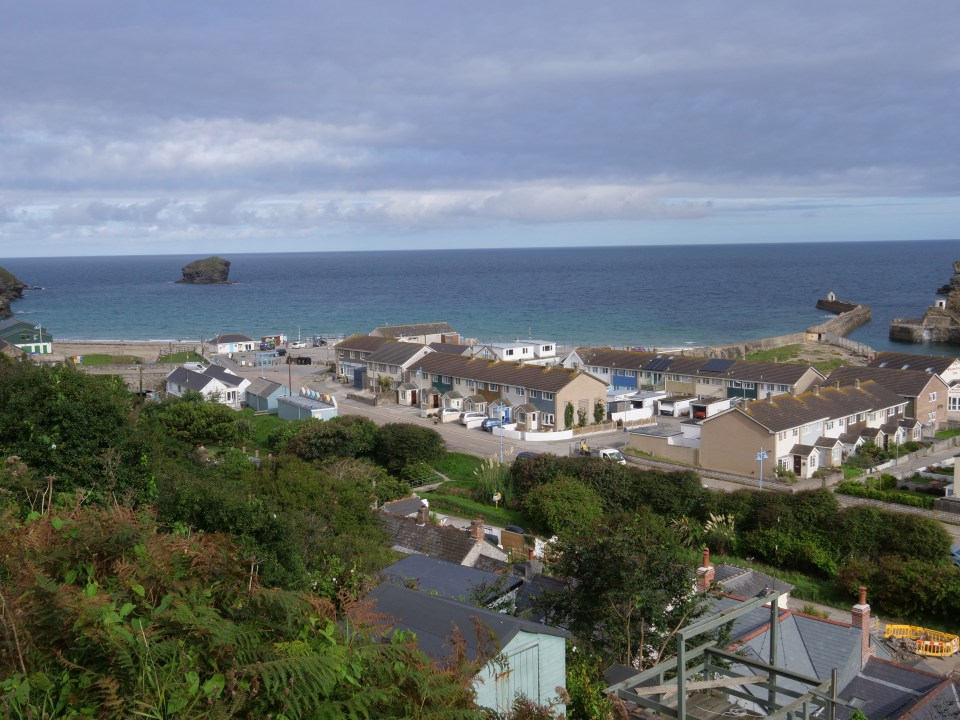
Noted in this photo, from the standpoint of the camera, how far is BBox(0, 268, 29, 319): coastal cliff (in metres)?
117

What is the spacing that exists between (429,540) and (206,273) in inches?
7098

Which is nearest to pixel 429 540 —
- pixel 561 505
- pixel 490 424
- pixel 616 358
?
pixel 561 505

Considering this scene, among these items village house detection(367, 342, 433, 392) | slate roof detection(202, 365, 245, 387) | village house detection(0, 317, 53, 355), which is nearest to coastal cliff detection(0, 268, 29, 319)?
village house detection(0, 317, 53, 355)

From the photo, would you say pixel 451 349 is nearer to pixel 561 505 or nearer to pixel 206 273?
pixel 561 505

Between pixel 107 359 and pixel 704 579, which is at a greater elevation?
pixel 704 579

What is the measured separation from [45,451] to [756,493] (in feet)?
72.5

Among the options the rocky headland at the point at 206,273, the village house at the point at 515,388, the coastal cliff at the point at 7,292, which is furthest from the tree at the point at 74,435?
the rocky headland at the point at 206,273

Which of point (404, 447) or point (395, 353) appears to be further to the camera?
point (395, 353)

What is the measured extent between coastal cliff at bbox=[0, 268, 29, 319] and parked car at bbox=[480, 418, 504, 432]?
316 ft

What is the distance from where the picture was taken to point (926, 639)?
1848 cm

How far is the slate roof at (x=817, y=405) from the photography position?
36.0 metres

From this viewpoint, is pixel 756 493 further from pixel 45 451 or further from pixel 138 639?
pixel 138 639

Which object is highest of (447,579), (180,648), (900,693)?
(180,648)

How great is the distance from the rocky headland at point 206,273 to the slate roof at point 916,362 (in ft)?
532
